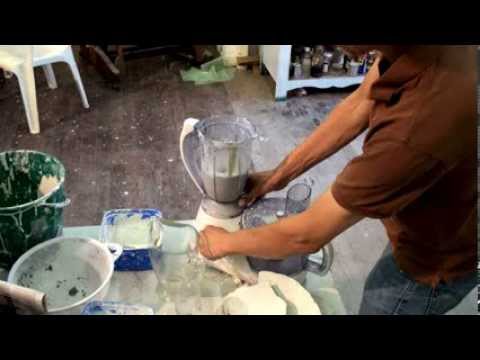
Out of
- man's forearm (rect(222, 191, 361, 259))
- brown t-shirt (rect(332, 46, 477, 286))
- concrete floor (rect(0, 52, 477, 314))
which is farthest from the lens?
concrete floor (rect(0, 52, 477, 314))

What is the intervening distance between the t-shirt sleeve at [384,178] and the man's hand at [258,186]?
0.34m

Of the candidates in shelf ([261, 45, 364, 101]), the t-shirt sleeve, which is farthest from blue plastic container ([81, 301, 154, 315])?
shelf ([261, 45, 364, 101])

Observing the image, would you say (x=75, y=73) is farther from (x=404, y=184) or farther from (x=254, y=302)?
(x=404, y=184)

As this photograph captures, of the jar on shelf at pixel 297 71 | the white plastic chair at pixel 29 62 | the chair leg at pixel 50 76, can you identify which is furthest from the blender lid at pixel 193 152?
the chair leg at pixel 50 76

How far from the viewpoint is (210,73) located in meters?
3.21

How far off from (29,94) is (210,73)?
1.22 m

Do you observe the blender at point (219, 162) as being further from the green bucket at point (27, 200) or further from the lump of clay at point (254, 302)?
the green bucket at point (27, 200)

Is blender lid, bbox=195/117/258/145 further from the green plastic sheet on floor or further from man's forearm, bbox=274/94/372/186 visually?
the green plastic sheet on floor

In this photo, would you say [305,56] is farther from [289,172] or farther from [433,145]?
[433,145]

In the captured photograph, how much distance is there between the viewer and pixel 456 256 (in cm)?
93

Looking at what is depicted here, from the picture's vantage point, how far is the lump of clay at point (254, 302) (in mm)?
825

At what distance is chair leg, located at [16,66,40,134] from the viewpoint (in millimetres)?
2443

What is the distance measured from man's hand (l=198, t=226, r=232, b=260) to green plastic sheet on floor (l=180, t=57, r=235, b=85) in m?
2.31
